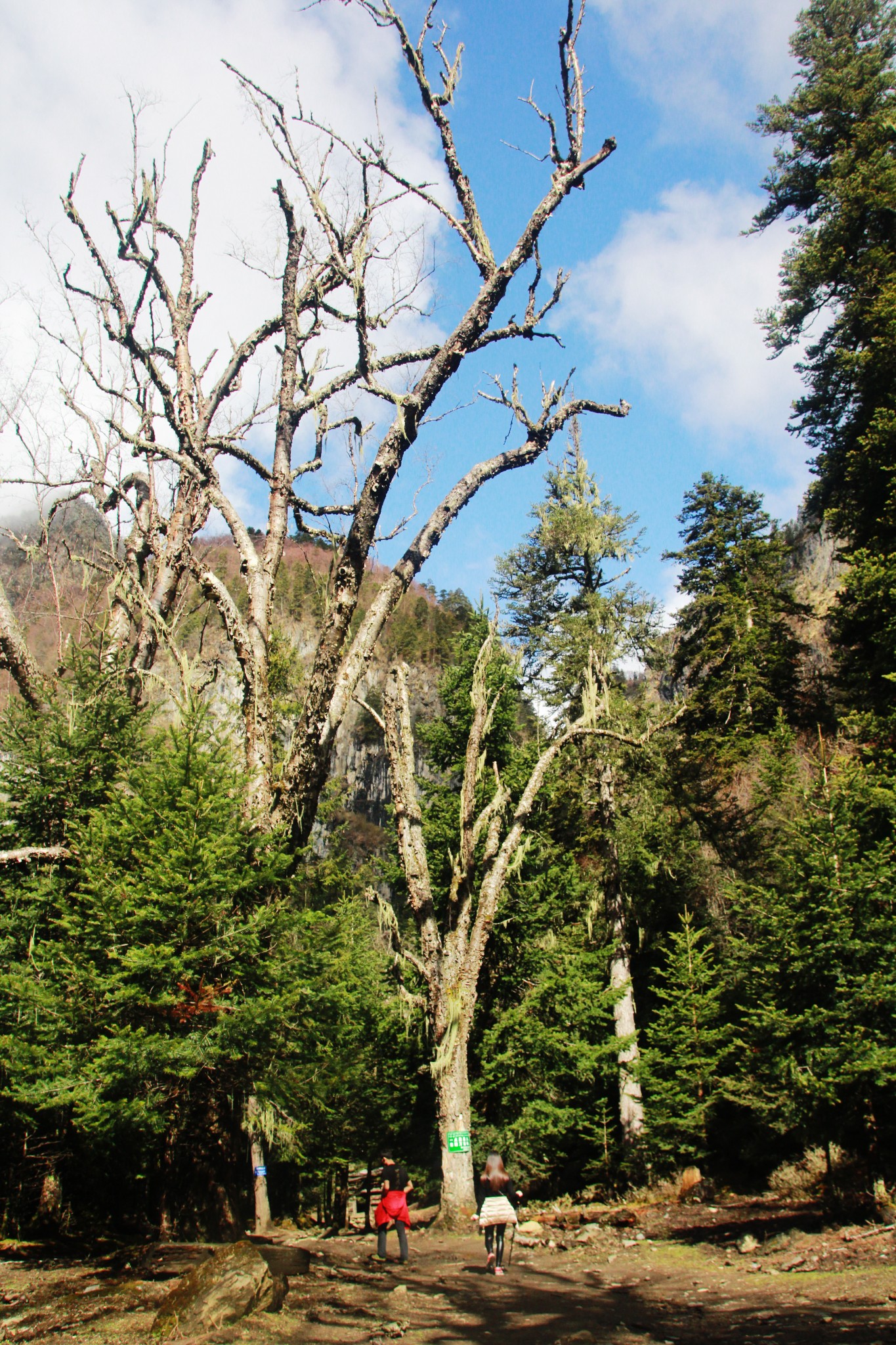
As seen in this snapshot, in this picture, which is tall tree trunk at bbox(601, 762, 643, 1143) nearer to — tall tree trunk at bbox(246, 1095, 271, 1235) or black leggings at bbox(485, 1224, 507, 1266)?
tall tree trunk at bbox(246, 1095, 271, 1235)

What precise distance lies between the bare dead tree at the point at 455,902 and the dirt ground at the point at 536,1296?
5.18ft

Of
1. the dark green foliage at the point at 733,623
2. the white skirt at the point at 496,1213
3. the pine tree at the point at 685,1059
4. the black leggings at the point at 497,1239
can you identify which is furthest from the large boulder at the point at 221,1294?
the dark green foliage at the point at 733,623

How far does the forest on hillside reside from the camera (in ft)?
27.6

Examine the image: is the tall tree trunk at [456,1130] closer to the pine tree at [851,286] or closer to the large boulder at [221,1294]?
the large boulder at [221,1294]

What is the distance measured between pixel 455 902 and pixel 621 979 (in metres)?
6.21

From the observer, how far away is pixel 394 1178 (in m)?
8.38

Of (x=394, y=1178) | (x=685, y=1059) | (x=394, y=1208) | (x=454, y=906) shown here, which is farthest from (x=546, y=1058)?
(x=394, y=1208)

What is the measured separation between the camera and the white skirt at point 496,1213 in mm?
7699

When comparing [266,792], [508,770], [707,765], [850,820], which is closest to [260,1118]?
[266,792]

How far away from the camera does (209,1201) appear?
8.40m

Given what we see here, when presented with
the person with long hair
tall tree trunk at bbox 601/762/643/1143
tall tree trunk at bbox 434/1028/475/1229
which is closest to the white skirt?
the person with long hair

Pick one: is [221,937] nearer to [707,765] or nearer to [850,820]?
[850,820]

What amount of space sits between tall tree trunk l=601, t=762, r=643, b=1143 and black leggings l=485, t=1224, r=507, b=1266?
26.5ft

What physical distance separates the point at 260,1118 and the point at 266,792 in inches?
133
